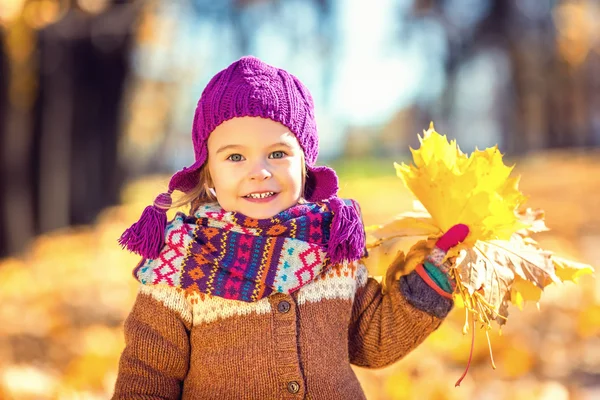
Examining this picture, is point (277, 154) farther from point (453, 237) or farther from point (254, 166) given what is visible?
point (453, 237)

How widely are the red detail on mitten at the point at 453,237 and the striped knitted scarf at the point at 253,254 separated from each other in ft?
0.88

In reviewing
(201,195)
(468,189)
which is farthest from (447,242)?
(201,195)

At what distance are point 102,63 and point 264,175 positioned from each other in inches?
395

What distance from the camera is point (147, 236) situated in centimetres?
202

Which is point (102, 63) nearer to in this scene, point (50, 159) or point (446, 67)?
point (50, 159)

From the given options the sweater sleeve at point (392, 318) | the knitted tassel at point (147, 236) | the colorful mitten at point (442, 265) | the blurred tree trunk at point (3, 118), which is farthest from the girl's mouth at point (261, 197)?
the blurred tree trunk at point (3, 118)

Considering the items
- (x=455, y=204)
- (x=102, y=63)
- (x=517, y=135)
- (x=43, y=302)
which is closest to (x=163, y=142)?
(x=517, y=135)

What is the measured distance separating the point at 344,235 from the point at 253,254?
263mm

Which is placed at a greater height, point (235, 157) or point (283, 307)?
point (235, 157)

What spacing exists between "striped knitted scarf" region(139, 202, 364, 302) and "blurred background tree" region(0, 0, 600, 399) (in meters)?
0.55

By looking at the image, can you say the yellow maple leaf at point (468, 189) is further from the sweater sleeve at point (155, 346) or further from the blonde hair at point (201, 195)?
the sweater sleeve at point (155, 346)

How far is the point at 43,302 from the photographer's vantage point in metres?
5.66

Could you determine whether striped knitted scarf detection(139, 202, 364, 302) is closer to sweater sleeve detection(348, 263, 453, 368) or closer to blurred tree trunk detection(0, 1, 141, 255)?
sweater sleeve detection(348, 263, 453, 368)

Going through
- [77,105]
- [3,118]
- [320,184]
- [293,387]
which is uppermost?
[77,105]
